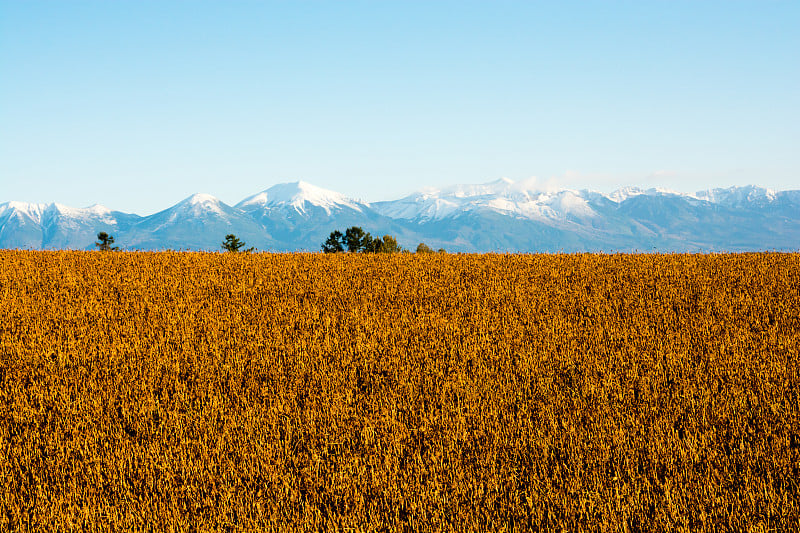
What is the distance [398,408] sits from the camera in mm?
4980

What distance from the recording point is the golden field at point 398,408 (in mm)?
3574

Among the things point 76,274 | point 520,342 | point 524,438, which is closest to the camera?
point 524,438

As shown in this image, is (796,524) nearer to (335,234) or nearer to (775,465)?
(775,465)

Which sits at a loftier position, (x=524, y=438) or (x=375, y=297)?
(x=375, y=297)

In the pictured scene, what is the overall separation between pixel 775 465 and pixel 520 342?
9.67 ft

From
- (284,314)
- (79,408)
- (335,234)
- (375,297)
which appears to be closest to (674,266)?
(375,297)

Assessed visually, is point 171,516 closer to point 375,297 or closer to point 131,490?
point 131,490

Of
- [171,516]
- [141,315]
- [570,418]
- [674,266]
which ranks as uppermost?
[674,266]

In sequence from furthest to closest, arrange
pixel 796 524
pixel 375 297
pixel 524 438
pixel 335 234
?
pixel 335 234, pixel 375 297, pixel 524 438, pixel 796 524

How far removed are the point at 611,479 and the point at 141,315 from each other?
6145 millimetres

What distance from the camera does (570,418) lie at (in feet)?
15.4

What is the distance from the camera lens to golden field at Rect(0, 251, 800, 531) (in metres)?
3.57

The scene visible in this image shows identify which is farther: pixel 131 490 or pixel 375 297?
pixel 375 297

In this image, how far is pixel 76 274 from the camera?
10.2 meters
